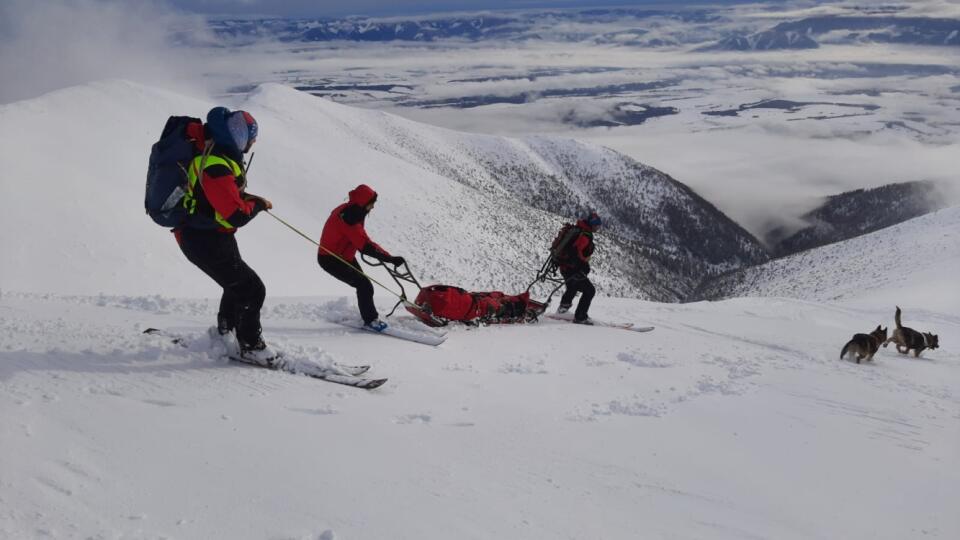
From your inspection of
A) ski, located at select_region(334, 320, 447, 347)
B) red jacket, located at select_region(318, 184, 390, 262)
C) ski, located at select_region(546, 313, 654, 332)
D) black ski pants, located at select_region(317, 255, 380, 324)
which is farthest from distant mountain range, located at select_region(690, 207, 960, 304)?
red jacket, located at select_region(318, 184, 390, 262)

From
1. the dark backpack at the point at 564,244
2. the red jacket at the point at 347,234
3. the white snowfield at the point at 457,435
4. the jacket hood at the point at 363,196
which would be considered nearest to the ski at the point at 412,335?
the white snowfield at the point at 457,435

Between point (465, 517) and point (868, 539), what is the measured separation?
10.6 ft

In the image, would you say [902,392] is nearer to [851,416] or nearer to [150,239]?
[851,416]

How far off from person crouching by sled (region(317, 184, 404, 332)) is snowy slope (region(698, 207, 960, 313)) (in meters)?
32.2

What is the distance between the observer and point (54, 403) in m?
4.91

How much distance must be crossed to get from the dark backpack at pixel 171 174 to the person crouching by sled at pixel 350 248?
314 centimetres

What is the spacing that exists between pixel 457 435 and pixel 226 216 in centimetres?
303

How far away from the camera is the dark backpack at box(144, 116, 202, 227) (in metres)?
6.15

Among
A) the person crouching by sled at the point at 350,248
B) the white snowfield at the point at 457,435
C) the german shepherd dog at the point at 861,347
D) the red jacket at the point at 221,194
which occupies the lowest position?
the white snowfield at the point at 457,435

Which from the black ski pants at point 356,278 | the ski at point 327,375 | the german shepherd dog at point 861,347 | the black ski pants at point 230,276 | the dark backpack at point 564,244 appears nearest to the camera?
the black ski pants at point 230,276

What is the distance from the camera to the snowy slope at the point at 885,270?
39062mm

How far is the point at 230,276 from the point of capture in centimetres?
679

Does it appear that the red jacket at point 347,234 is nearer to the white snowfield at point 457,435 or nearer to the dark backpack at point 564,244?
the white snowfield at point 457,435

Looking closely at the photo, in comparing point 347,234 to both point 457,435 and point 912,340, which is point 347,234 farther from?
point 912,340
